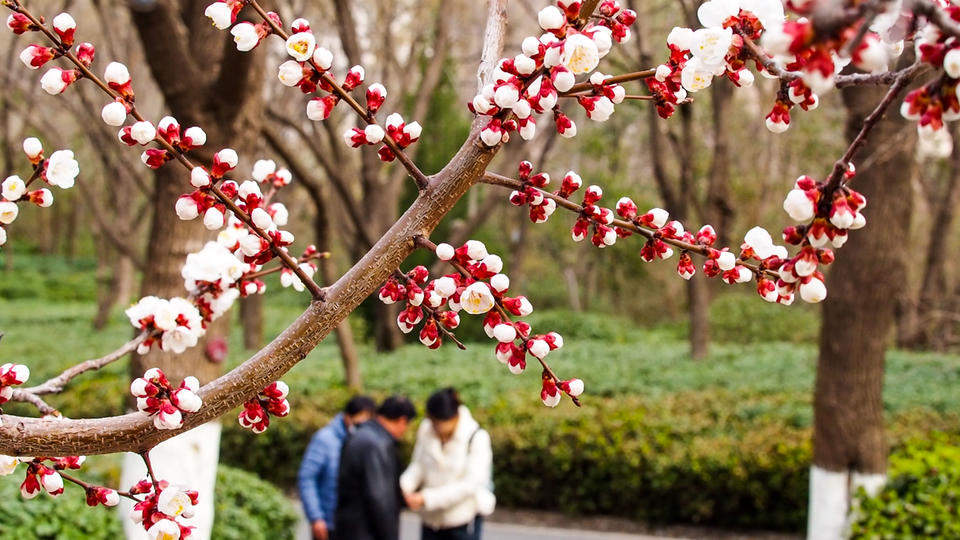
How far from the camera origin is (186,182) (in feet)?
13.6

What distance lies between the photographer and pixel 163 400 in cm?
130

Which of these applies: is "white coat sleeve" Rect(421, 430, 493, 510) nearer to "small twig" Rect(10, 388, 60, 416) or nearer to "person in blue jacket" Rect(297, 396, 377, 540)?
"person in blue jacket" Rect(297, 396, 377, 540)

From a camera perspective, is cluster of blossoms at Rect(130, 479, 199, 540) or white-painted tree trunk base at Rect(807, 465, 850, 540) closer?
cluster of blossoms at Rect(130, 479, 199, 540)

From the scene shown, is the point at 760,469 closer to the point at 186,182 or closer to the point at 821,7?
the point at 186,182

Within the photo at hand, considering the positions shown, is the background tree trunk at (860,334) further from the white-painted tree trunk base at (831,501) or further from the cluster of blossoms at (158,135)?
the cluster of blossoms at (158,135)

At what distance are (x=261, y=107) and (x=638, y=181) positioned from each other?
61.7 feet

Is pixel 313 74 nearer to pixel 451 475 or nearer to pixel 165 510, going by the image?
pixel 165 510

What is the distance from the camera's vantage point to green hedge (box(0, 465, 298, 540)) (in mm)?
4066

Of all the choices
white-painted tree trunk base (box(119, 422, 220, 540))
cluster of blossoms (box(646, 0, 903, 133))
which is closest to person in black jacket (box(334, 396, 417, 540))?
white-painted tree trunk base (box(119, 422, 220, 540))

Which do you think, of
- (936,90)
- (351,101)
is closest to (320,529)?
(351,101)

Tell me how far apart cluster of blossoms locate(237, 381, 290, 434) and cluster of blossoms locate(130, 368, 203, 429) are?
0.14 m

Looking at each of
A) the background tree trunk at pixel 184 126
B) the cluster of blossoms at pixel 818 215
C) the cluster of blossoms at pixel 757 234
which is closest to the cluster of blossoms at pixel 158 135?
the cluster of blossoms at pixel 757 234

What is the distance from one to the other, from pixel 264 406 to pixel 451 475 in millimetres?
3672

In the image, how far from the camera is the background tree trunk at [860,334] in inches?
201
